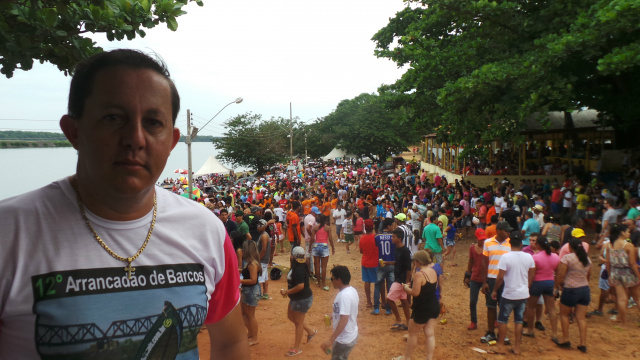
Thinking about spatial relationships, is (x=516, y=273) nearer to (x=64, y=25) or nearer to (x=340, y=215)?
(x=64, y=25)

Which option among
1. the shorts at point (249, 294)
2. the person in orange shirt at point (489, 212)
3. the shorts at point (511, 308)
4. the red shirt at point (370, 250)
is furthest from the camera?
the person in orange shirt at point (489, 212)

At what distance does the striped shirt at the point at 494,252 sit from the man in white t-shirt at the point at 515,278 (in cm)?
32

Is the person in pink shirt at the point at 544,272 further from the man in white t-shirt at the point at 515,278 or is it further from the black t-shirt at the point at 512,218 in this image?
the black t-shirt at the point at 512,218

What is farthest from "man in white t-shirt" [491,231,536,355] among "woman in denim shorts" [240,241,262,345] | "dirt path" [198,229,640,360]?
"woman in denim shorts" [240,241,262,345]

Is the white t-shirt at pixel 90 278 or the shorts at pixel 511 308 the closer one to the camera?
the white t-shirt at pixel 90 278

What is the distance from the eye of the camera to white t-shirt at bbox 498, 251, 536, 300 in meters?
6.26

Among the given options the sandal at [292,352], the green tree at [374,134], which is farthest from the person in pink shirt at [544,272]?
the green tree at [374,134]

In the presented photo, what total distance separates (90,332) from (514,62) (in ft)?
42.6

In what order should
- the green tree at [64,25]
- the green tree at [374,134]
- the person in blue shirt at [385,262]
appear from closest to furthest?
the green tree at [64,25], the person in blue shirt at [385,262], the green tree at [374,134]

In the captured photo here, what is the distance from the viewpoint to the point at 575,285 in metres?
6.58

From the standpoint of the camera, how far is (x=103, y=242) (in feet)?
4.24

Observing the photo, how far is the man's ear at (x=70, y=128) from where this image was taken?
4.32ft

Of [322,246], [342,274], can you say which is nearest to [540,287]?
[342,274]

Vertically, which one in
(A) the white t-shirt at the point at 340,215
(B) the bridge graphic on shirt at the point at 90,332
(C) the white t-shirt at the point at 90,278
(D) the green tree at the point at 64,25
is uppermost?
(D) the green tree at the point at 64,25
